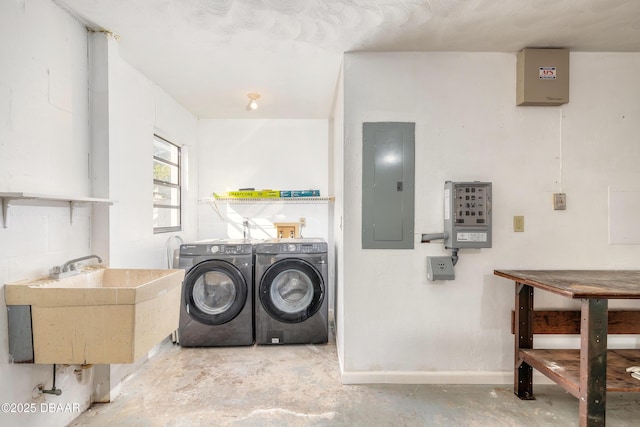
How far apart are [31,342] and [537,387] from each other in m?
3.03

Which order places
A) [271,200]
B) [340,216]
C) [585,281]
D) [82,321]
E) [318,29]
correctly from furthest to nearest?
[271,200] < [340,216] < [318,29] < [585,281] < [82,321]

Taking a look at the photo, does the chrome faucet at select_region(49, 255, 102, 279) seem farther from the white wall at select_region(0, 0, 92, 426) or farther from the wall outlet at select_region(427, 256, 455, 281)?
the wall outlet at select_region(427, 256, 455, 281)

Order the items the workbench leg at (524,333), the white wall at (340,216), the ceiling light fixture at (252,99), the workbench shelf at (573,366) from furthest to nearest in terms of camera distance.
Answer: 1. the ceiling light fixture at (252,99)
2. the white wall at (340,216)
3. the workbench leg at (524,333)
4. the workbench shelf at (573,366)

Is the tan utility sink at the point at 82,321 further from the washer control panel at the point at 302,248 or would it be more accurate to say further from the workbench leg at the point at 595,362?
the workbench leg at the point at 595,362

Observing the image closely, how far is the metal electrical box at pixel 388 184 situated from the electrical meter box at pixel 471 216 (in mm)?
289

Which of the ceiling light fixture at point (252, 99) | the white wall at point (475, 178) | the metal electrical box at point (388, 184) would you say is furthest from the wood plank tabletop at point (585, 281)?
the ceiling light fixture at point (252, 99)

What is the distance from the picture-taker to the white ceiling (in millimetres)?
1778

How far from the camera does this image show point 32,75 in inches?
65.2

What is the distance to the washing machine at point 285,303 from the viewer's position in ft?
9.73

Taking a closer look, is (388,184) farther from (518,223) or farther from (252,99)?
(252,99)

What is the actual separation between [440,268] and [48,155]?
2.45 metres

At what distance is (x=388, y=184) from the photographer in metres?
2.33

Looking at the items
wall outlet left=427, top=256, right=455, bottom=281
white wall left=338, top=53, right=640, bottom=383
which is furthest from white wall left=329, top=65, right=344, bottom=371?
wall outlet left=427, top=256, right=455, bottom=281

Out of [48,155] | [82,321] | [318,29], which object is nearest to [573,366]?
[318,29]
